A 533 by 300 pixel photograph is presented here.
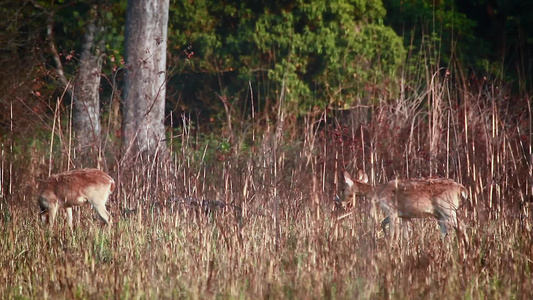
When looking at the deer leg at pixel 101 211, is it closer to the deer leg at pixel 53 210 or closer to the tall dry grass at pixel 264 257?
the deer leg at pixel 53 210

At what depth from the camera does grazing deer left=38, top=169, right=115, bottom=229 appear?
26.6 feet

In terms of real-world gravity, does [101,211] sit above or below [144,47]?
below

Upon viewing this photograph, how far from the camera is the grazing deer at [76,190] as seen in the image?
8.12 m

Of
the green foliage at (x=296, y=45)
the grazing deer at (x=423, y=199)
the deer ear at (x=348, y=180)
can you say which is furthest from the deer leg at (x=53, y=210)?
the green foliage at (x=296, y=45)

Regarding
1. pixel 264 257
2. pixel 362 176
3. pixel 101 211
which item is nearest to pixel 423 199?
pixel 362 176

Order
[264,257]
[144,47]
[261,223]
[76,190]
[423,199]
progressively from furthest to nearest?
[144,47] → [76,190] → [423,199] → [261,223] → [264,257]

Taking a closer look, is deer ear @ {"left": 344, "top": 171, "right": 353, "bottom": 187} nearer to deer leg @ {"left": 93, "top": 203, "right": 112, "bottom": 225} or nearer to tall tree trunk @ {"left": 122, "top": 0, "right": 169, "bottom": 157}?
deer leg @ {"left": 93, "top": 203, "right": 112, "bottom": 225}

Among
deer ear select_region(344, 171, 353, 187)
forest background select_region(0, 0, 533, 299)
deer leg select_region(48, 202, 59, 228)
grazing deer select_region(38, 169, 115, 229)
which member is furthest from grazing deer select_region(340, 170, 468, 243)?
deer leg select_region(48, 202, 59, 228)

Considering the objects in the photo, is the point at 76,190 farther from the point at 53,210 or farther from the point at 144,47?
the point at 144,47

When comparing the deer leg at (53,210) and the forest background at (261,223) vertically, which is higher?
the forest background at (261,223)

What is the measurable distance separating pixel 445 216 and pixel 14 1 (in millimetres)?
11380

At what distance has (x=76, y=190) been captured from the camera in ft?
26.8

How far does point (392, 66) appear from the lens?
19188 mm

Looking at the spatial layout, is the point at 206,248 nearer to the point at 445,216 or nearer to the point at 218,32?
the point at 445,216
